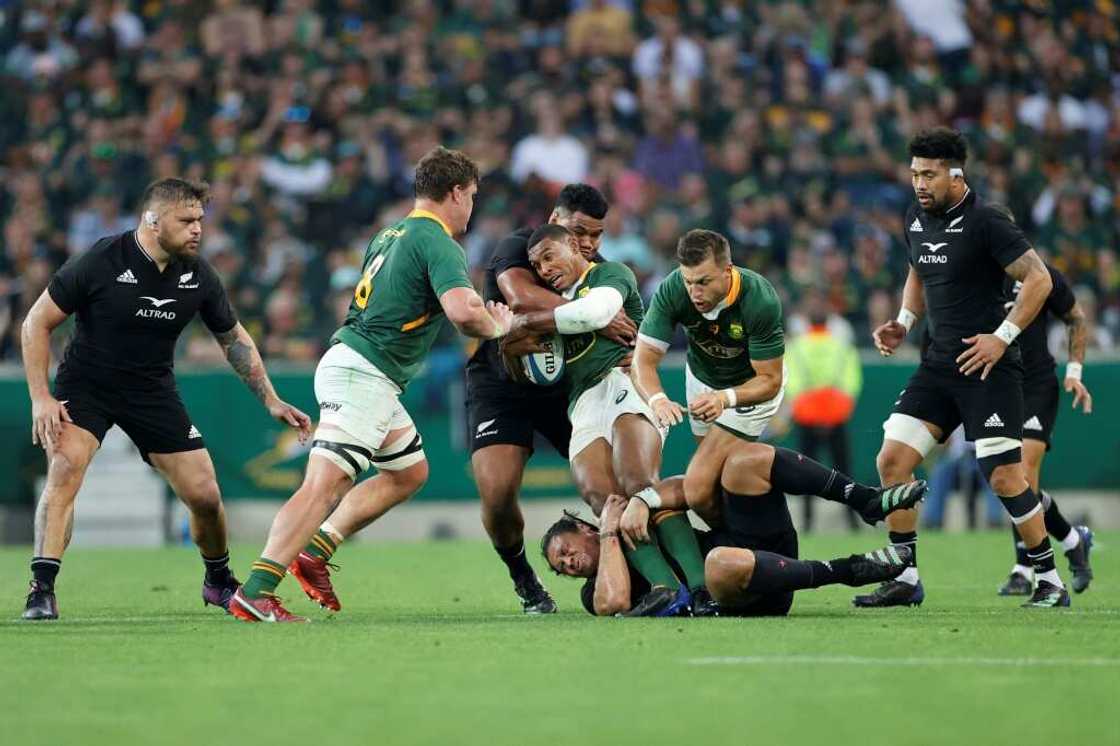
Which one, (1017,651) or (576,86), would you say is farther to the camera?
(576,86)

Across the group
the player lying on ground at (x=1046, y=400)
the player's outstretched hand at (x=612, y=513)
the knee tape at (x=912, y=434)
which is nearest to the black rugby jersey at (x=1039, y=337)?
the player lying on ground at (x=1046, y=400)

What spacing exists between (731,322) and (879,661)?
2.78 metres

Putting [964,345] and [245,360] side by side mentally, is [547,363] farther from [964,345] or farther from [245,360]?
[964,345]

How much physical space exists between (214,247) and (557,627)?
38.9 feet

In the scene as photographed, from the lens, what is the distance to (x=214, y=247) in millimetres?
19438

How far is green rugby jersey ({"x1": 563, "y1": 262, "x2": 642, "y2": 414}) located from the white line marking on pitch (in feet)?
9.65

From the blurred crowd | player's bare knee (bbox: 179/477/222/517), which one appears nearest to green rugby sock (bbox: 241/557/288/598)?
player's bare knee (bbox: 179/477/222/517)

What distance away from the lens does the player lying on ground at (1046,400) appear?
1100cm

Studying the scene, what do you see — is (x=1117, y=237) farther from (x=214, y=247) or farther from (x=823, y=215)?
(x=214, y=247)

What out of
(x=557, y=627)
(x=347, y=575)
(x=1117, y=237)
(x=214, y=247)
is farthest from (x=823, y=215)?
(x=557, y=627)

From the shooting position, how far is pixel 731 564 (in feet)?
28.1

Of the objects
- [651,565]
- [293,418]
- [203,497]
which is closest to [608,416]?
[651,565]

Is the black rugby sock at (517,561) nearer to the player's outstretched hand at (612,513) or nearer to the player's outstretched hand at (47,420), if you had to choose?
the player's outstretched hand at (612,513)

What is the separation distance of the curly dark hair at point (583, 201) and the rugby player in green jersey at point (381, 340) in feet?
2.54
